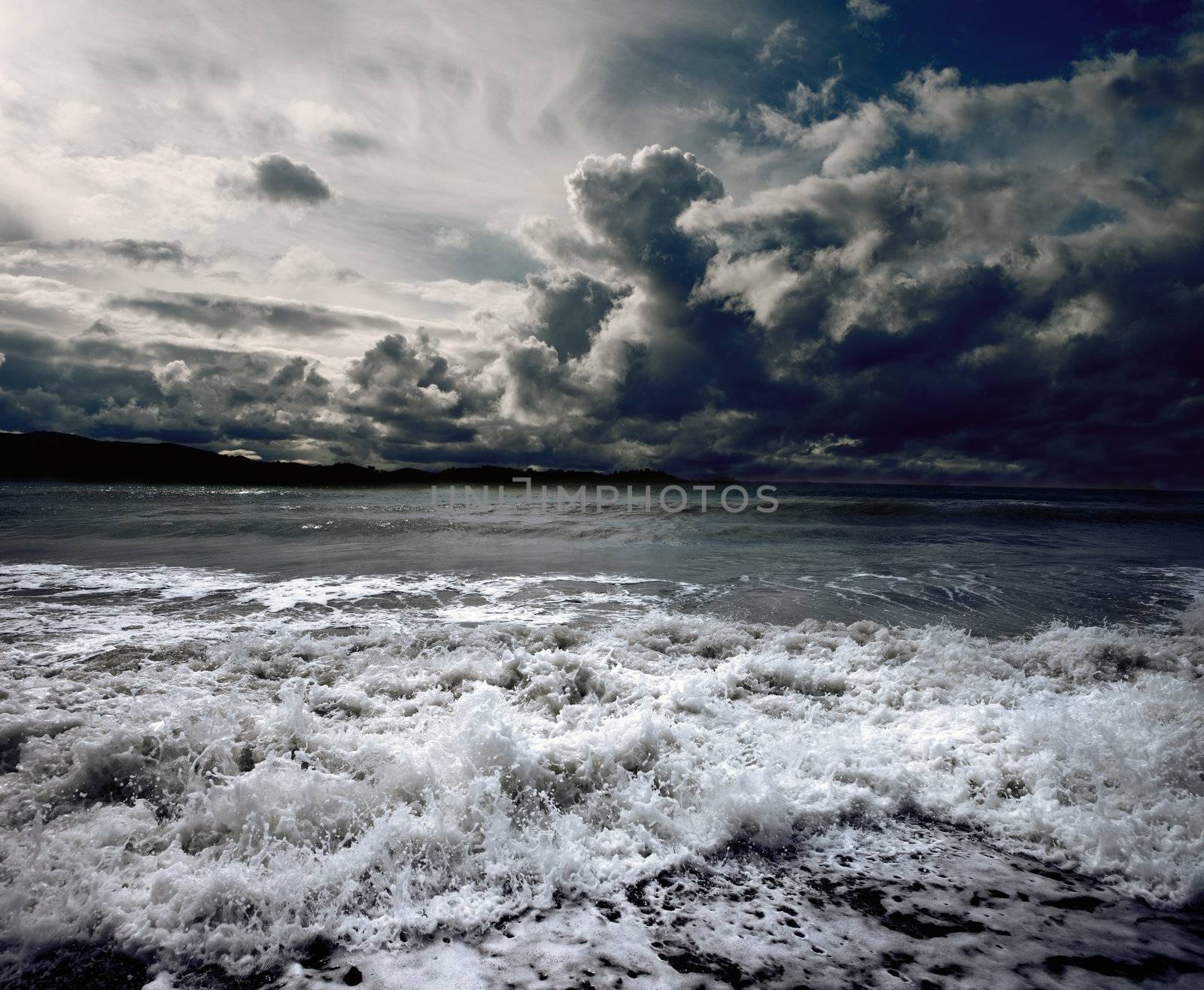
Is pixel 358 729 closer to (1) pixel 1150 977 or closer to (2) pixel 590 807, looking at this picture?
(2) pixel 590 807

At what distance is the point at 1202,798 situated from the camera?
4219 mm

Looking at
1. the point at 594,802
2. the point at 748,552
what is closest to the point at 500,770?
the point at 594,802

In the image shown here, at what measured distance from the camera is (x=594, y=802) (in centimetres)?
434

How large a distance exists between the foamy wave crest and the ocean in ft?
0.08

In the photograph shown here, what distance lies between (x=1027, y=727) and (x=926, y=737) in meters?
0.83

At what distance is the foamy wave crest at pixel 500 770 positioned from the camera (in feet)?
11.3

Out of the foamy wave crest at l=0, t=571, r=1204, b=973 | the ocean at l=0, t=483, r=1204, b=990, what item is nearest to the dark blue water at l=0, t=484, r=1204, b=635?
the ocean at l=0, t=483, r=1204, b=990

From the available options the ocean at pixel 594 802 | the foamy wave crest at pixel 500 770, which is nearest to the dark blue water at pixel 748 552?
the ocean at pixel 594 802

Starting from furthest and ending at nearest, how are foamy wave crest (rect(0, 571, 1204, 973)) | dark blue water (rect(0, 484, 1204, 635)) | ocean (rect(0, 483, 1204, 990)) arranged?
1. dark blue water (rect(0, 484, 1204, 635))
2. foamy wave crest (rect(0, 571, 1204, 973))
3. ocean (rect(0, 483, 1204, 990))

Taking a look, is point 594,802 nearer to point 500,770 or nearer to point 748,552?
point 500,770

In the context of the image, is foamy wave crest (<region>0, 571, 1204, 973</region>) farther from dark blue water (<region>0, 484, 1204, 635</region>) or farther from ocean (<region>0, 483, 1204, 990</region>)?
dark blue water (<region>0, 484, 1204, 635</region>)

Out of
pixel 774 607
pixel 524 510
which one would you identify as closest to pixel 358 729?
pixel 774 607

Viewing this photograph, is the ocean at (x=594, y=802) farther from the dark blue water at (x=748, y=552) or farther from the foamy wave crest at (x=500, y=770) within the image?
the dark blue water at (x=748, y=552)

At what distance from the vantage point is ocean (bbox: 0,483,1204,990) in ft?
10.2
